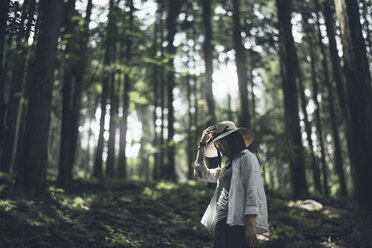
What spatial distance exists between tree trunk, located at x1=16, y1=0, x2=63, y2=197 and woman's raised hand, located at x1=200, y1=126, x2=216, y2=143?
6.20 meters

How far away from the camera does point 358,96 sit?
7.66 m

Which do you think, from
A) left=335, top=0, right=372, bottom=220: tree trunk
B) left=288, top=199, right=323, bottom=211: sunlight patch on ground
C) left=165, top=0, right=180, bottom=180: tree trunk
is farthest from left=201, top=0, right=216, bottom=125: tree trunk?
left=335, top=0, right=372, bottom=220: tree trunk

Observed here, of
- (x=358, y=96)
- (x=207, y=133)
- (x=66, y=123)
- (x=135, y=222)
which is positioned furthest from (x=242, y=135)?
(x=66, y=123)

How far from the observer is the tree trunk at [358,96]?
293 inches

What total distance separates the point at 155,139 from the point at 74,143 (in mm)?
13776

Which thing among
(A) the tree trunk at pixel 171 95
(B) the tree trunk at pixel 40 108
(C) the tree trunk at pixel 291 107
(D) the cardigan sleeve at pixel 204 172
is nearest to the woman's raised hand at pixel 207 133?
(D) the cardigan sleeve at pixel 204 172

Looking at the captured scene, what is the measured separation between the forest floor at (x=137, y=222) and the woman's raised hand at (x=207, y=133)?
12.1 ft

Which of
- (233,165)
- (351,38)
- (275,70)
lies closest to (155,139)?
(275,70)

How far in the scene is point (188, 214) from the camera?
1000 centimetres

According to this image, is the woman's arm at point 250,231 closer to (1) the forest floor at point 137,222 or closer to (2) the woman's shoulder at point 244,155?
(2) the woman's shoulder at point 244,155

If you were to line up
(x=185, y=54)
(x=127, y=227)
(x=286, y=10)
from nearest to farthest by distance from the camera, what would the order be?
(x=127, y=227)
(x=286, y=10)
(x=185, y=54)

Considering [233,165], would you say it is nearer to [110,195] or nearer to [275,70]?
[110,195]

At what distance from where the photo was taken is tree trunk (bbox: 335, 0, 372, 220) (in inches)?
293

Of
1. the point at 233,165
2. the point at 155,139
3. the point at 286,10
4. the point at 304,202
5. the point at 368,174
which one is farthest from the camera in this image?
the point at 155,139
